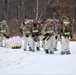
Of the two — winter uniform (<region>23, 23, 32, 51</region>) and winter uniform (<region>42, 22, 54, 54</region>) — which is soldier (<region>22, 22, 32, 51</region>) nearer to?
winter uniform (<region>23, 23, 32, 51</region>)

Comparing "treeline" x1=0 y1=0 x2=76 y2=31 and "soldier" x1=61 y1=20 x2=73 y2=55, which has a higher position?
"treeline" x1=0 y1=0 x2=76 y2=31

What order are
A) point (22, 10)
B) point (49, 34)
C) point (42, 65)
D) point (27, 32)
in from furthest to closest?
point (22, 10) < point (27, 32) < point (49, 34) < point (42, 65)

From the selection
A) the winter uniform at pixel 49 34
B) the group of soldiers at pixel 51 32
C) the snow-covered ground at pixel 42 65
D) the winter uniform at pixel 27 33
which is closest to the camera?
the snow-covered ground at pixel 42 65

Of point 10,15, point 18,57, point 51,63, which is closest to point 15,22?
point 10,15

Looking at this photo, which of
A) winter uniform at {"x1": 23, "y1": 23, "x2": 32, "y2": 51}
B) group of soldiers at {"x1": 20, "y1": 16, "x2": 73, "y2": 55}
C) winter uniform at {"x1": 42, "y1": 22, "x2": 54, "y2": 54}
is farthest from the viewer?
winter uniform at {"x1": 23, "y1": 23, "x2": 32, "y2": 51}

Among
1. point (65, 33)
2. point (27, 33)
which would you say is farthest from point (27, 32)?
point (65, 33)

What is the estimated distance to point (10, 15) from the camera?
55.8 metres

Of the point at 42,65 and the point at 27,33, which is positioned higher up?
the point at 27,33

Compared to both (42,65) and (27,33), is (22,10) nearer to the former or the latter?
(27,33)

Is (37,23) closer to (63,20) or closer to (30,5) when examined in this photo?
(63,20)

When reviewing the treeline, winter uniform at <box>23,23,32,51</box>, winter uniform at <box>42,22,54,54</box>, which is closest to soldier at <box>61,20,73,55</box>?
winter uniform at <box>42,22,54,54</box>

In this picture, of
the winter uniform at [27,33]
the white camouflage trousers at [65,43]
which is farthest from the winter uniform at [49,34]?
the winter uniform at [27,33]

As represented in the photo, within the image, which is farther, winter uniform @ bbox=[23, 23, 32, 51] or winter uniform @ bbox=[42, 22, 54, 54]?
winter uniform @ bbox=[23, 23, 32, 51]

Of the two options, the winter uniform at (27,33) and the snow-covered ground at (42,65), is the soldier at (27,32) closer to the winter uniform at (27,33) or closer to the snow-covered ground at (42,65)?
the winter uniform at (27,33)
